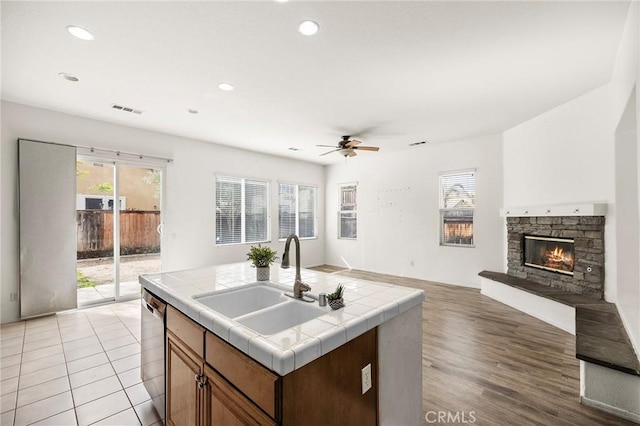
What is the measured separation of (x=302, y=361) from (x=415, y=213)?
18.5ft

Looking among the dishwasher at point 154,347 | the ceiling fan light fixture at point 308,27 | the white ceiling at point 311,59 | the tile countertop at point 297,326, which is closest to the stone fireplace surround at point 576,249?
the white ceiling at point 311,59

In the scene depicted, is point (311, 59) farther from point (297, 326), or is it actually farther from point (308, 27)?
point (297, 326)

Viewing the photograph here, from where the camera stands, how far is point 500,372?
2.53m

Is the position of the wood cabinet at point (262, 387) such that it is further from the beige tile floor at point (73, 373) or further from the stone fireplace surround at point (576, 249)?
the stone fireplace surround at point (576, 249)

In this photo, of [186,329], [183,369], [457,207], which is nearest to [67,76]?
[186,329]

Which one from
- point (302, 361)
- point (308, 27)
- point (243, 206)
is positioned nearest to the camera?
point (302, 361)

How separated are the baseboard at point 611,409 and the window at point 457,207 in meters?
3.52

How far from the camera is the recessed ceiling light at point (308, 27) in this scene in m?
2.21

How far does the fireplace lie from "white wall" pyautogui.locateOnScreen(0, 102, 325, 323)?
4774mm

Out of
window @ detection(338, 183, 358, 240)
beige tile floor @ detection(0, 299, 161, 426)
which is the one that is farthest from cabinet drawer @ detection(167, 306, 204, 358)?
window @ detection(338, 183, 358, 240)

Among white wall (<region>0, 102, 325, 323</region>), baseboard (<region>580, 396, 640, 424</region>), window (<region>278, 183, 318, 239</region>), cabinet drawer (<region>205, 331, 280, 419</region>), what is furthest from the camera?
window (<region>278, 183, 318, 239</region>)

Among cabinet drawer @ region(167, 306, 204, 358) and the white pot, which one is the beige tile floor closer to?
cabinet drawer @ region(167, 306, 204, 358)

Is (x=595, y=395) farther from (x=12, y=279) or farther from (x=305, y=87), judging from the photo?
(x=12, y=279)

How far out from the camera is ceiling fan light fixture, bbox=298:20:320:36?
2209 mm
